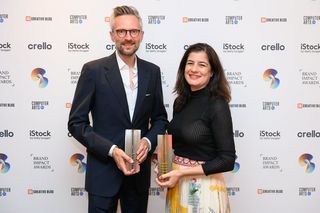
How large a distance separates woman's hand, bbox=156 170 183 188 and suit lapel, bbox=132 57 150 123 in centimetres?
35

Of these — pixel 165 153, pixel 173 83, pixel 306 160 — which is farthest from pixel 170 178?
pixel 306 160

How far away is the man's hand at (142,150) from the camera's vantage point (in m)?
1.54

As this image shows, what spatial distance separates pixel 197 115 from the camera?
160 centimetres

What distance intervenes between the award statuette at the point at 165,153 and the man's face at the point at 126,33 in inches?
20.0

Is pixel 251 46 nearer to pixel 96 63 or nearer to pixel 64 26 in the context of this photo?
pixel 96 63

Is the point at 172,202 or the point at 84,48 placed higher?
the point at 84,48

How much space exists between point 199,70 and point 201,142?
14.5 inches

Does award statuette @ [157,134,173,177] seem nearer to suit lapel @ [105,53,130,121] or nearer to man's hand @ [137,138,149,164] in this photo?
man's hand @ [137,138,149,164]

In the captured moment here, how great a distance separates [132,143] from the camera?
1.49 meters

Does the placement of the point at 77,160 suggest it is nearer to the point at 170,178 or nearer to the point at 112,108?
the point at 112,108

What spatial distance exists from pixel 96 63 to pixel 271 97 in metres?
1.36

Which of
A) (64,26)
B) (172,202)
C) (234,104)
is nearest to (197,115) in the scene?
(172,202)

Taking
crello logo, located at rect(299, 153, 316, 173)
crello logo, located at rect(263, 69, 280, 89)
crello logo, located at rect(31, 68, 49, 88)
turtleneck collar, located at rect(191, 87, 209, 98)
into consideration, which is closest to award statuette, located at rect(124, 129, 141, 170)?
turtleneck collar, located at rect(191, 87, 209, 98)

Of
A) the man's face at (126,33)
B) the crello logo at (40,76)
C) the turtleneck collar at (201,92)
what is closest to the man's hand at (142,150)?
the turtleneck collar at (201,92)
